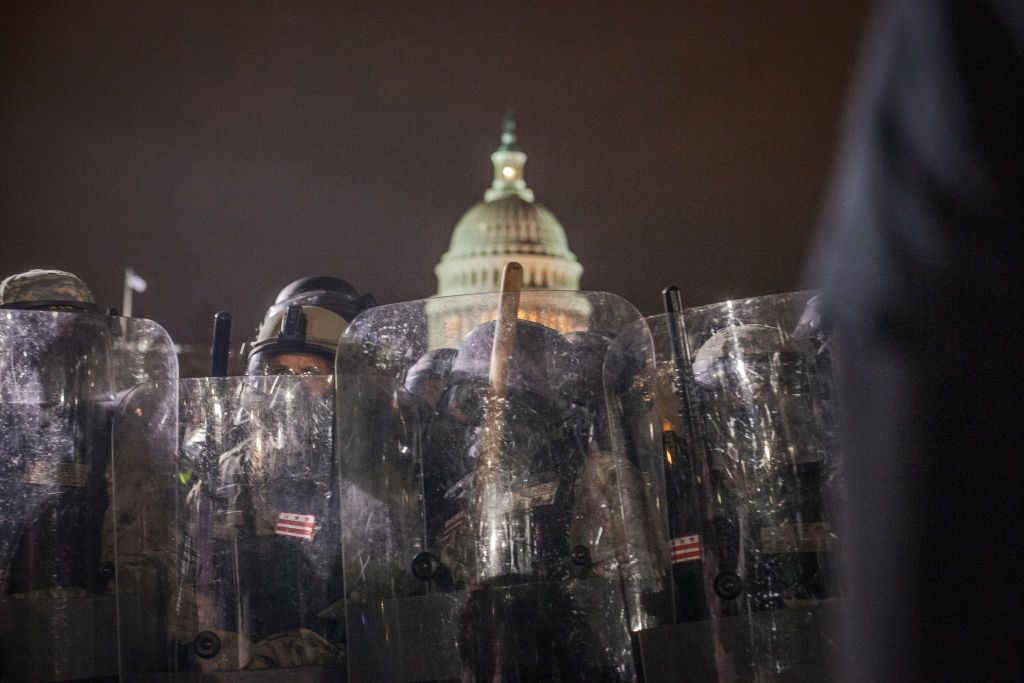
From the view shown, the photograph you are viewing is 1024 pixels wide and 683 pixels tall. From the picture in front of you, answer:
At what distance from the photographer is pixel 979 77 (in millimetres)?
1175

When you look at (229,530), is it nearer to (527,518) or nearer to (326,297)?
(527,518)

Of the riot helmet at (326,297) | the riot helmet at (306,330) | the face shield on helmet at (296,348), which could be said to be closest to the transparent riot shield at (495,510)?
the riot helmet at (306,330)

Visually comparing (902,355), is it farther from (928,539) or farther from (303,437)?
(303,437)

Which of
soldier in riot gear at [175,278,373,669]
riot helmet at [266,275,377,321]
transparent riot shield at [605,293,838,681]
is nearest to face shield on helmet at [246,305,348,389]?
riot helmet at [266,275,377,321]

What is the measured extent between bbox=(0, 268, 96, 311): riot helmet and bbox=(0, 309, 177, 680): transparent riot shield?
0.45 meters

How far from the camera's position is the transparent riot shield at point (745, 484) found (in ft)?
14.3

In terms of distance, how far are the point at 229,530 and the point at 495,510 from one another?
1.41 m

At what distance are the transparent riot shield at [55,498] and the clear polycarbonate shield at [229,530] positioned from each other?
0.49ft

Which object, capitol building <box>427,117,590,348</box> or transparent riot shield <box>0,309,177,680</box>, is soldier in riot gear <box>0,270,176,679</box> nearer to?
transparent riot shield <box>0,309,177,680</box>

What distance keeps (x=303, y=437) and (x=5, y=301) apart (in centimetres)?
207

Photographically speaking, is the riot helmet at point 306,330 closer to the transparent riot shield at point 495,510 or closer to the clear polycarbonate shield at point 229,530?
the clear polycarbonate shield at point 229,530

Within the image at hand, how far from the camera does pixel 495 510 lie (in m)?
4.89

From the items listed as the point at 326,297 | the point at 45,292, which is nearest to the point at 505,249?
the point at 326,297

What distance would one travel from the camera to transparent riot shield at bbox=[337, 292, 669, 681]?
188 inches
